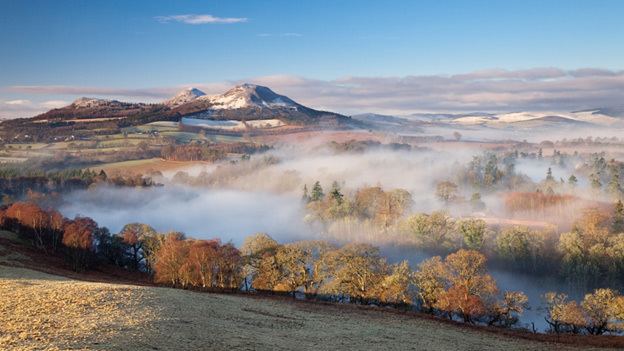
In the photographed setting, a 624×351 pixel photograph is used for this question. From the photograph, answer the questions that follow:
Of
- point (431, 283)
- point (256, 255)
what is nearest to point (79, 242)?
point (256, 255)

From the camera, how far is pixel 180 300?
59812 mm

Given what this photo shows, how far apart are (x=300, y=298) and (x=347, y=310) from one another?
14.1 meters

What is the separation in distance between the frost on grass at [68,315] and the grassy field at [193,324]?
0.07 meters

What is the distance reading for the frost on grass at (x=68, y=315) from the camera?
3622 cm

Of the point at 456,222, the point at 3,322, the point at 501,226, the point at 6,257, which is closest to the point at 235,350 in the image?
the point at 3,322

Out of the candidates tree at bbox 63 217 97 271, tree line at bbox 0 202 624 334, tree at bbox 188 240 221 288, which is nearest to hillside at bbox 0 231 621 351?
tree line at bbox 0 202 624 334

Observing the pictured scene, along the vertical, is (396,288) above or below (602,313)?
above

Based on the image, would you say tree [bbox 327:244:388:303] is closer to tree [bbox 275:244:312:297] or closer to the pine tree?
tree [bbox 275:244:312:297]

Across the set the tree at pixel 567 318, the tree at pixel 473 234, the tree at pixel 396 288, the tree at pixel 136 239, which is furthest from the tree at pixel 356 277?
the tree at pixel 473 234

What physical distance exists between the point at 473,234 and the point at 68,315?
111363 mm

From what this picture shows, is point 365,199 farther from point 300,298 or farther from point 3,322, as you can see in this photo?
point 3,322

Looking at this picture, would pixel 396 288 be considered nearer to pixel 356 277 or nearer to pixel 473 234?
pixel 356 277

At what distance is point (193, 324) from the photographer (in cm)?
4872

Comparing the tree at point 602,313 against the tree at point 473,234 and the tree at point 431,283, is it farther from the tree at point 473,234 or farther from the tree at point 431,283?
the tree at point 473,234
